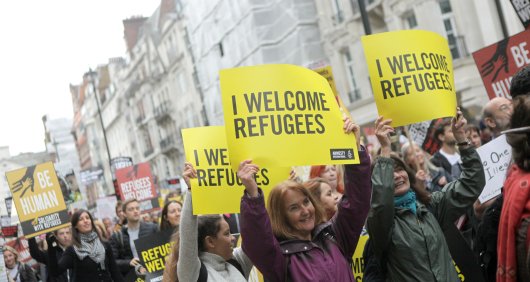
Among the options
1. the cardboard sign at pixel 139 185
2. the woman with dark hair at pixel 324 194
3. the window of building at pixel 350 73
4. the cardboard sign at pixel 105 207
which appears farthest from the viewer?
the window of building at pixel 350 73

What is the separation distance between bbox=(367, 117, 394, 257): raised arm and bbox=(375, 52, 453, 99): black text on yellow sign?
57cm

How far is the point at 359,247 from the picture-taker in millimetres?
5770

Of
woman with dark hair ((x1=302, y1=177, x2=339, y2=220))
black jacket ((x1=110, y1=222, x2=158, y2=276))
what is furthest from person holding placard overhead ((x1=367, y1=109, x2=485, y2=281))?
black jacket ((x1=110, y1=222, x2=158, y2=276))

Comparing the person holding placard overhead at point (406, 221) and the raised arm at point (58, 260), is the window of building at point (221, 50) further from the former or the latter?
the person holding placard overhead at point (406, 221)

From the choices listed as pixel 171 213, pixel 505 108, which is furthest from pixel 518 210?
pixel 171 213

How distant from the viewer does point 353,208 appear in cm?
405

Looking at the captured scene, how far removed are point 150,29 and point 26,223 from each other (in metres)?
51.0

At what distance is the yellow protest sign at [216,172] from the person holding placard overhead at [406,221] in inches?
36.8

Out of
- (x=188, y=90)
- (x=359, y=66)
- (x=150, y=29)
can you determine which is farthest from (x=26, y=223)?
(x=150, y=29)

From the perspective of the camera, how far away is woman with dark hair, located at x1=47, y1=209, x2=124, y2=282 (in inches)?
303

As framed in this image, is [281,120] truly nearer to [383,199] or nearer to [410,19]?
[383,199]

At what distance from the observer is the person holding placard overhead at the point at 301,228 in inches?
A: 146

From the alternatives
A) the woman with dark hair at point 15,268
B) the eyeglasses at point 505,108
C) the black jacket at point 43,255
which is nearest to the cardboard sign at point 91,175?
the woman with dark hair at point 15,268

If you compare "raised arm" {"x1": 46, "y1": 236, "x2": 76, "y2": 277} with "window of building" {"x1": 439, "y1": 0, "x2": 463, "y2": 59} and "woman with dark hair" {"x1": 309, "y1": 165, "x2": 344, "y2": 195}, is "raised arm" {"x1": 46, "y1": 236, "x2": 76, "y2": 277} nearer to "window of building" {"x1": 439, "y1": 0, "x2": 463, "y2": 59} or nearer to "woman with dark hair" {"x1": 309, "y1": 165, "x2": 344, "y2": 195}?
"woman with dark hair" {"x1": 309, "y1": 165, "x2": 344, "y2": 195}
